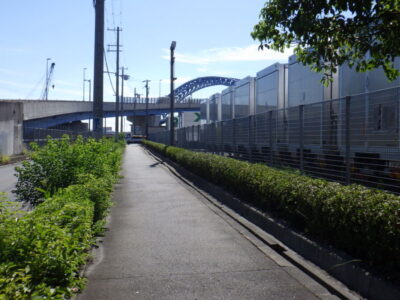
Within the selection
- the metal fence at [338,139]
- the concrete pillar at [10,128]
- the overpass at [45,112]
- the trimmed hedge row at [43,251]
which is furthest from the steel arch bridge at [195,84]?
the trimmed hedge row at [43,251]

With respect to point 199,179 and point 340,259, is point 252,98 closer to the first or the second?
point 199,179

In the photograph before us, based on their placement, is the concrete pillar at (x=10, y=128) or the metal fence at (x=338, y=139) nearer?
the metal fence at (x=338, y=139)

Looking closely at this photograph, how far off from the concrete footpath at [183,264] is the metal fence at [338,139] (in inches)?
92.1

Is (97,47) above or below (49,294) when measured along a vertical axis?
above

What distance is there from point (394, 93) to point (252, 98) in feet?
42.9

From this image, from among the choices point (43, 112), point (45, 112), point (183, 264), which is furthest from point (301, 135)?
point (45, 112)

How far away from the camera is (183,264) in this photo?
6238mm

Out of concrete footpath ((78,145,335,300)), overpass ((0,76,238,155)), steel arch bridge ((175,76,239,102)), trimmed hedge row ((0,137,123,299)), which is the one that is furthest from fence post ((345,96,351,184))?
steel arch bridge ((175,76,239,102))

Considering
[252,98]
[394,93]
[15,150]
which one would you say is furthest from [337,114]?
[15,150]

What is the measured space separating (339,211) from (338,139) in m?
3.80

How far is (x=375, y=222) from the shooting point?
502 cm

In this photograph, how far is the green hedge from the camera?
490 centimetres

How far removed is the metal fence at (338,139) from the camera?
24.9ft

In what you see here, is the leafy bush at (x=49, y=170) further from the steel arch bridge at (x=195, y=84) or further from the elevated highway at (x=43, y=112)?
the steel arch bridge at (x=195, y=84)
